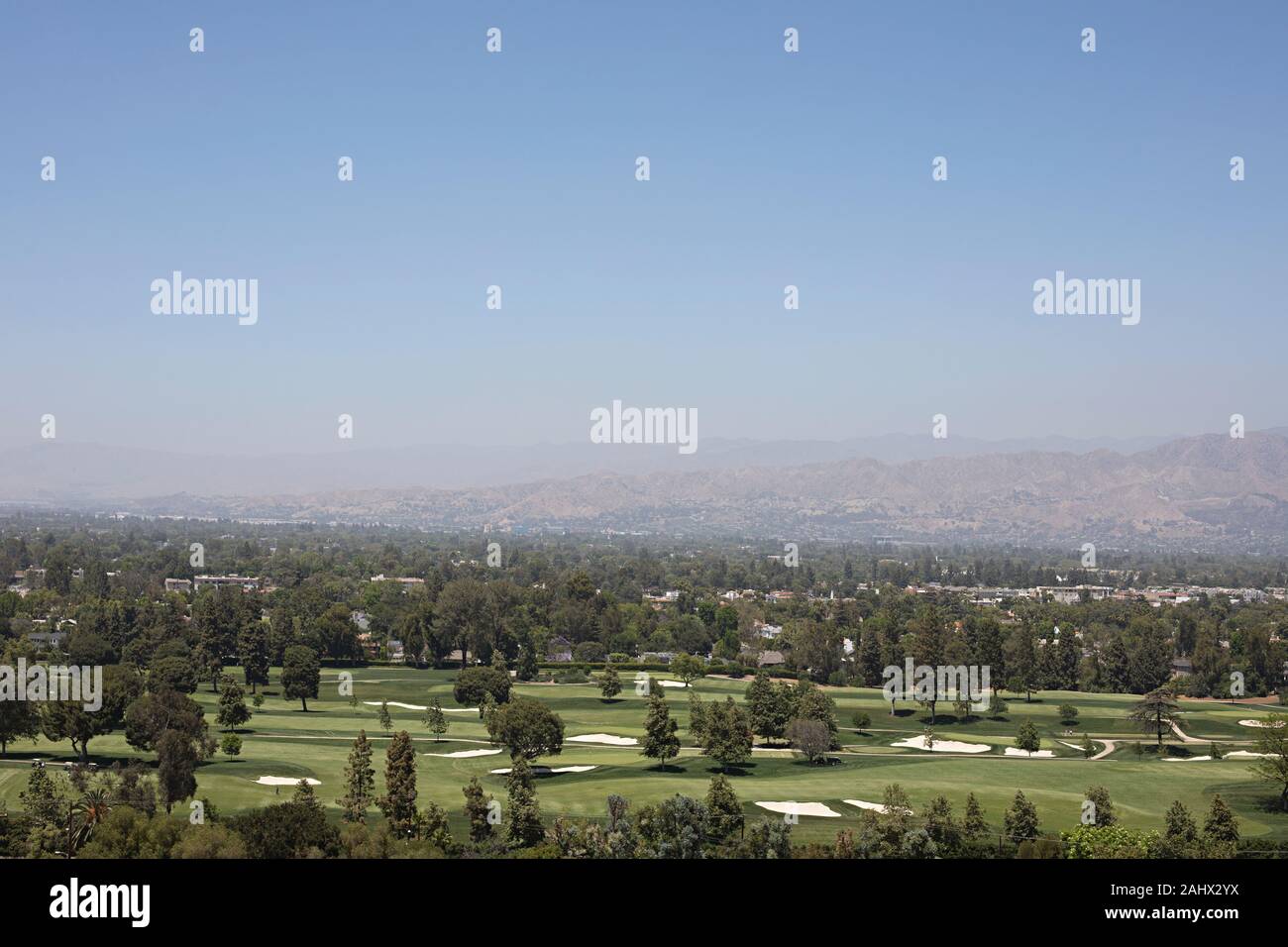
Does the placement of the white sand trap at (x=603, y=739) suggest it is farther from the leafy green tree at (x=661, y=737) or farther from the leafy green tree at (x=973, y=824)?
the leafy green tree at (x=973, y=824)

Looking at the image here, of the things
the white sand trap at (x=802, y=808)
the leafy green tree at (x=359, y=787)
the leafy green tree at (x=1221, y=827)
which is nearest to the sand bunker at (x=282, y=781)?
the leafy green tree at (x=359, y=787)

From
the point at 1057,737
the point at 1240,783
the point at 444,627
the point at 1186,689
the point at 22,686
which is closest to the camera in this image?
the point at 1240,783

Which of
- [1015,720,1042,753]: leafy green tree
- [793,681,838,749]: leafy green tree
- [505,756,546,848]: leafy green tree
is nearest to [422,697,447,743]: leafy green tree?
[793,681,838,749]: leafy green tree

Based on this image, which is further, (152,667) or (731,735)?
(152,667)

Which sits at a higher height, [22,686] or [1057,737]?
[22,686]

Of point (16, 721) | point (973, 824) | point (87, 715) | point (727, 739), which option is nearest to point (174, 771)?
point (87, 715)
